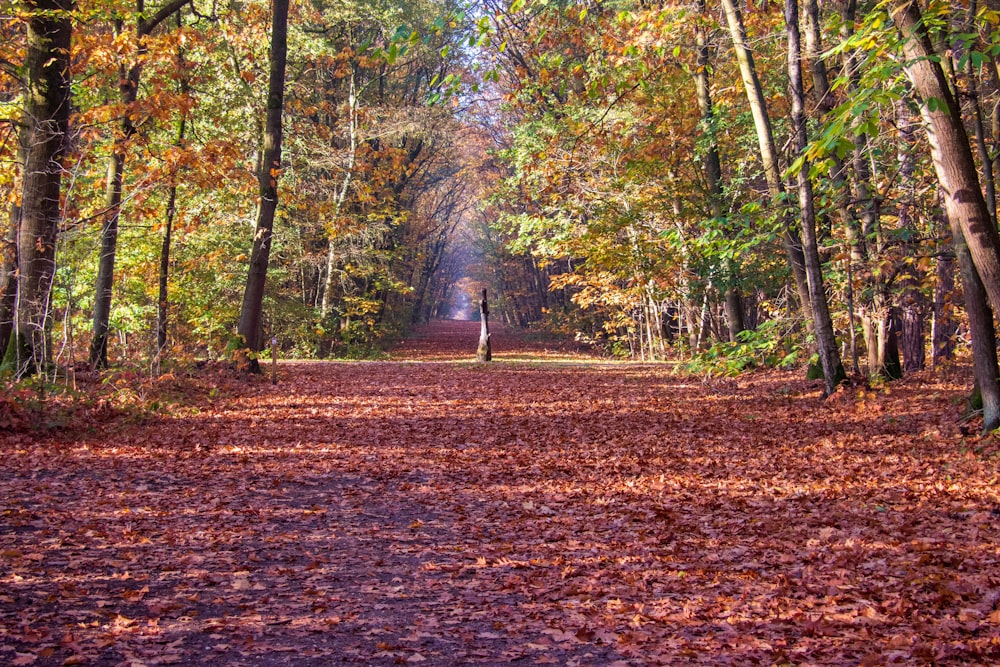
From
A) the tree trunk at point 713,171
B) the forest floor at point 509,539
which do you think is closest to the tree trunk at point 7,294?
the forest floor at point 509,539

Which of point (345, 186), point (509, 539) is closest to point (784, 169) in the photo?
point (509, 539)

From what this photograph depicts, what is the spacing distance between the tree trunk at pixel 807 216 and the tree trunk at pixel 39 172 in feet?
34.4

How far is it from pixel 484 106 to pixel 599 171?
528 inches

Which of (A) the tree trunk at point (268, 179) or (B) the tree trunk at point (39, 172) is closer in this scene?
(B) the tree trunk at point (39, 172)

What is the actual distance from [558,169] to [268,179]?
750 cm

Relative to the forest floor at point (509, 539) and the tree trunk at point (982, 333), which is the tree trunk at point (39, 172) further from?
the tree trunk at point (982, 333)

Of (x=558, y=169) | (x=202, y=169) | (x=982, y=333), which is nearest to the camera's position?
(x=982, y=333)

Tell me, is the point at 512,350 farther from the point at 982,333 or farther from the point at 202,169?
the point at 982,333

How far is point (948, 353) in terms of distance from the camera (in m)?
→ 17.0

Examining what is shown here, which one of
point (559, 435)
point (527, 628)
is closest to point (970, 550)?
point (527, 628)

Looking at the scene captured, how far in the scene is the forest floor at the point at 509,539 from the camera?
167 inches

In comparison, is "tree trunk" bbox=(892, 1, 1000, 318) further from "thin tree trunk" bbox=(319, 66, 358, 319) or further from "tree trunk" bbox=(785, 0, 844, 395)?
"thin tree trunk" bbox=(319, 66, 358, 319)

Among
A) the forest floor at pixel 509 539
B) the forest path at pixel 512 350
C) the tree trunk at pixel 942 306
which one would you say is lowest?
the forest floor at pixel 509 539

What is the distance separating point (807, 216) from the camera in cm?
1215
